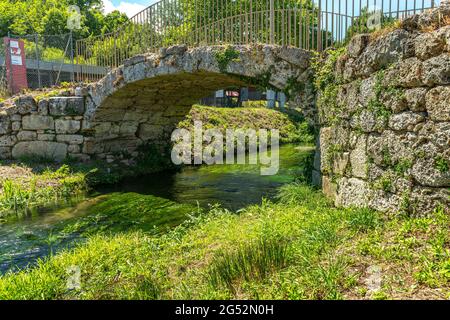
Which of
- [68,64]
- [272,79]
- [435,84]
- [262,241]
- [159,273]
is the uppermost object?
[68,64]

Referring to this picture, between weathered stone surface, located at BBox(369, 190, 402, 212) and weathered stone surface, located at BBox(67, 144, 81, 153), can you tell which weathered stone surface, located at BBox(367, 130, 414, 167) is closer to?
weathered stone surface, located at BBox(369, 190, 402, 212)

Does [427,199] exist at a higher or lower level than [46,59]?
lower

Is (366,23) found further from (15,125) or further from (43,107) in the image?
(15,125)

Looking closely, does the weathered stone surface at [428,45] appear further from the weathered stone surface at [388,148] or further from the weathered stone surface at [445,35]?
the weathered stone surface at [388,148]

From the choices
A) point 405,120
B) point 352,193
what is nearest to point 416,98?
point 405,120

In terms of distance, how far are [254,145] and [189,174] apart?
18.0 ft

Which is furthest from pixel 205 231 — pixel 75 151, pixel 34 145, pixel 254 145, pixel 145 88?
pixel 254 145

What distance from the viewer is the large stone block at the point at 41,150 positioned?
11008mm

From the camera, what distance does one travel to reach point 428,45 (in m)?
3.98

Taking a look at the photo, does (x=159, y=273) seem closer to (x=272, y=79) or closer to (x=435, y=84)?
(x=435, y=84)

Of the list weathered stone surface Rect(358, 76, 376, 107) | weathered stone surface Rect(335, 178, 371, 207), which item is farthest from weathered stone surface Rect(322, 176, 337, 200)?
weathered stone surface Rect(358, 76, 376, 107)

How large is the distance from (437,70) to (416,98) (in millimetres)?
361

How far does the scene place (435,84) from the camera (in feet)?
12.9

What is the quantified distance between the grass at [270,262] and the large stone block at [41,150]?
6347 mm
